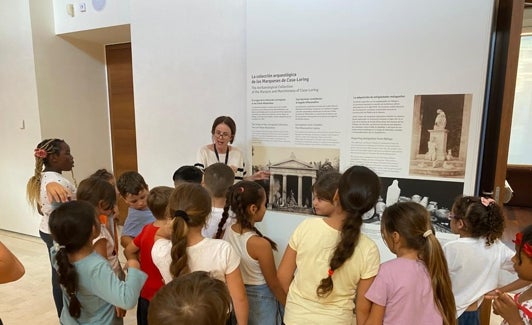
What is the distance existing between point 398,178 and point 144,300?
177cm

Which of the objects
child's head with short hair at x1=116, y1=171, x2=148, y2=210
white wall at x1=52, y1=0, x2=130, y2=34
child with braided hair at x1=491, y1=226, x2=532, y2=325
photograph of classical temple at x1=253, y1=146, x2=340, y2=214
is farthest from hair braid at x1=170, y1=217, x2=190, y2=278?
white wall at x1=52, y1=0, x2=130, y2=34

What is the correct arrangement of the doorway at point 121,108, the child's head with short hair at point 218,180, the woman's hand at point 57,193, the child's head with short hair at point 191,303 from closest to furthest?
the child's head with short hair at point 191,303 → the child's head with short hair at point 218,180 → the woman's hand at point 57,193 → the doorway at point 121,108

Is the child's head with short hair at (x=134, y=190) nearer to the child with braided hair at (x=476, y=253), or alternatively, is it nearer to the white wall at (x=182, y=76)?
the white wall at (x=182, y=76)

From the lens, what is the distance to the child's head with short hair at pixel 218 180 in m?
1.83

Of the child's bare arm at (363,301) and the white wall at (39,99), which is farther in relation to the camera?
the white wall at (39,99)

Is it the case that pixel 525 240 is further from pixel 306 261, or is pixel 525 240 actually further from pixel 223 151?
pixel 223 151

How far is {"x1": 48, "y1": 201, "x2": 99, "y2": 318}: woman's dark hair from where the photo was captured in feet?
4.10

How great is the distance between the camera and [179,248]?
1.28 meters

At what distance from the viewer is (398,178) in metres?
2.43

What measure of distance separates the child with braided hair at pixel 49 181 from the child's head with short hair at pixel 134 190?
1.13 feet

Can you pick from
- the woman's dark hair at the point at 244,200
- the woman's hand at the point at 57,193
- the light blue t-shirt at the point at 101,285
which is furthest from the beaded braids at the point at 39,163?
the woman's dark hair at the point at 244,200

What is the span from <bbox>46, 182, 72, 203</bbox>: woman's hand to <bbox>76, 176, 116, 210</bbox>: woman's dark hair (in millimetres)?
267

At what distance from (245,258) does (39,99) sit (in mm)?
3634

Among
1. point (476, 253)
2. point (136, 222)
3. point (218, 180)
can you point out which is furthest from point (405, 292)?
point (136, 222)
